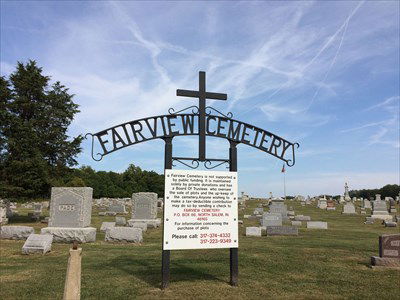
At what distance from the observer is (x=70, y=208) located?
677 inches

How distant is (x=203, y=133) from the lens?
8.35 meters

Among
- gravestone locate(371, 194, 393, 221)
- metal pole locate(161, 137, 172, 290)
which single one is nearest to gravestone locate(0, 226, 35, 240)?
metal pole locate(161, 137, 172, 290)

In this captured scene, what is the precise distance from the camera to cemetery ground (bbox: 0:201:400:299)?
793cm

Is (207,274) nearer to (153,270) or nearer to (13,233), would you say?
(153,270)

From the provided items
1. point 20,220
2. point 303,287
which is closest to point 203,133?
point 303,287

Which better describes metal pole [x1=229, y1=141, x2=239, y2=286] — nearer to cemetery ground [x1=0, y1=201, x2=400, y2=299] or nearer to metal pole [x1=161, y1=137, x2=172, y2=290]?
cemetery ground [x1=0, y1=201, x2=400, y2=299]

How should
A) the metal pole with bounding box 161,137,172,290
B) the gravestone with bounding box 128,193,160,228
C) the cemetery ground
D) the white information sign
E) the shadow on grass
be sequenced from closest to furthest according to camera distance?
1. the white information sign
2. the metal pole with bounding box 161,137,172,290
3. the cemetery ground
4. the shadow on grass
5. the gravestone with bounding box 128,193,160,228

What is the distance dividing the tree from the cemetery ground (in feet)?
41.7

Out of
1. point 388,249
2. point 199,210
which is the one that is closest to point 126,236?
point 199,210

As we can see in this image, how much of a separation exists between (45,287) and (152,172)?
81.5m

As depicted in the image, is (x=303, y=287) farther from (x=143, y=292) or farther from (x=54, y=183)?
(x=54, y=183)

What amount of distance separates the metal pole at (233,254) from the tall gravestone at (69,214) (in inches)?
389

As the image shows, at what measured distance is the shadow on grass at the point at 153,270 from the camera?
29.4 feet

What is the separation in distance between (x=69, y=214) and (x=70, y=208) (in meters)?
0.29
